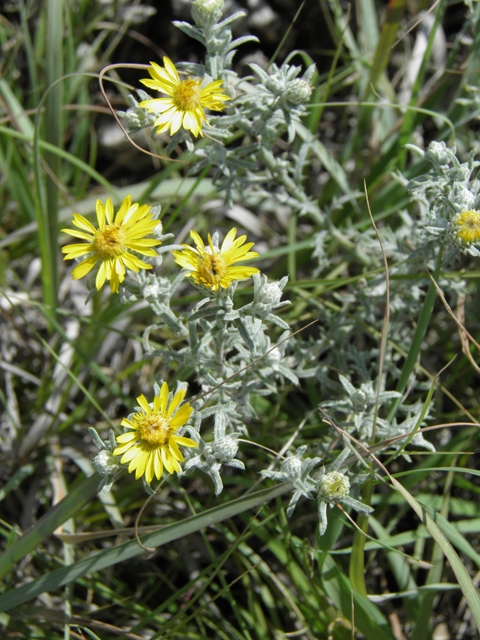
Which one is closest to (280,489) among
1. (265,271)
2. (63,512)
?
(63,512)

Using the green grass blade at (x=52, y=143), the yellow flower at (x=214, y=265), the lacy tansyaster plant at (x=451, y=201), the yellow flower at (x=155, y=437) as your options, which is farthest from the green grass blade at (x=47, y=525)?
the lacy tansyaster plant at (x=451, y=201)

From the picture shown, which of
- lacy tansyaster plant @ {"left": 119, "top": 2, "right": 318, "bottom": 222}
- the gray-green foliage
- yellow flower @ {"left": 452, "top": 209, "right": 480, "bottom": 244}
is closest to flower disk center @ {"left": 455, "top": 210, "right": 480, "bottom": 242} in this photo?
yellow flower @ {"left": 452, "top": 209, "right": 480, "bottom": 244}

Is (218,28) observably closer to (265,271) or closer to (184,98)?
(184,98)

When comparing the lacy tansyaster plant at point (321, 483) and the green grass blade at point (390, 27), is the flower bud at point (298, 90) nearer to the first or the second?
the green grass blade at point (390, 27)

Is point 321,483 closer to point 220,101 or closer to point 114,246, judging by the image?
point 114,246

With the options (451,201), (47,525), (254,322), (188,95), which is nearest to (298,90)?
(188,95)
